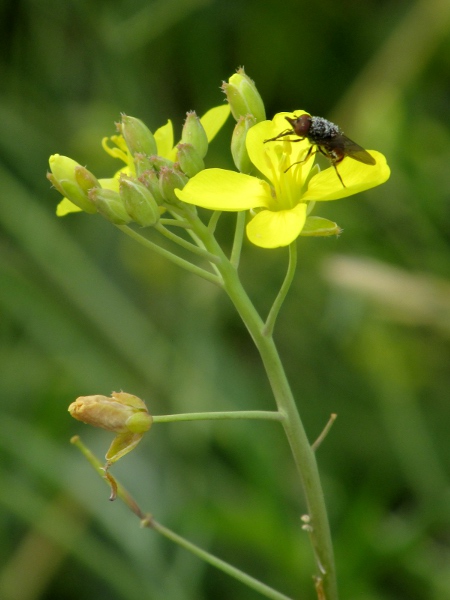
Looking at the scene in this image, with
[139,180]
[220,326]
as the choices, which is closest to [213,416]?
[139,180]

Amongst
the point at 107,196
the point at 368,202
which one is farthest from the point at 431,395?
the point at 107,196

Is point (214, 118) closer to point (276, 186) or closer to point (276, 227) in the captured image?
point (276, 186)

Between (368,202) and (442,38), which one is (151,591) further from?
(442,38)

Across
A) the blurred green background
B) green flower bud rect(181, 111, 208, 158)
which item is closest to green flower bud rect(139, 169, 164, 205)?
green flower bud rect(181, 111, 208, 158)

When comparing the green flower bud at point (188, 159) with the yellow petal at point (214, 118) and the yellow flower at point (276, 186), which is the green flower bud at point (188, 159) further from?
the yellow petal at point (214, 118)

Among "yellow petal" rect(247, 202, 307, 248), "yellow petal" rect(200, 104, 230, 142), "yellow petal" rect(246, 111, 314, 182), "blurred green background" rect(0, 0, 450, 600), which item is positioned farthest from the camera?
"blurred green background" rect(0, 0, 450, 600)

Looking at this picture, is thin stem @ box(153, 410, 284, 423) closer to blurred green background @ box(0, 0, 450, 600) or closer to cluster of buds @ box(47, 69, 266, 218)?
cluster of buds @ box(47, 69, 266, 218)

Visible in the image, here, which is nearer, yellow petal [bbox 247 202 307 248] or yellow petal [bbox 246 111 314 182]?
yellow petal [bbox 247 202 307 248]
